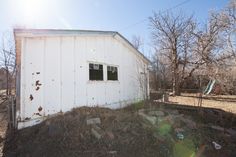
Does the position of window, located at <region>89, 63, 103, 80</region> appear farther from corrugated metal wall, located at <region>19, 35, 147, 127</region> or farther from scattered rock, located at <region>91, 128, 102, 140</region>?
scattered rock, located at <region>91, 128, 102, 140</region>

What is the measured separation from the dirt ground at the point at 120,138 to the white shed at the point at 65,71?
3.05 ft

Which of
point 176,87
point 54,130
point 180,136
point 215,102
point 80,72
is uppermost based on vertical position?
point 80,72

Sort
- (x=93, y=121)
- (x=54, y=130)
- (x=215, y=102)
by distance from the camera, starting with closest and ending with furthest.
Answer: (x=54, y=130) < (x=93, y=121) < (x=215, y=102)

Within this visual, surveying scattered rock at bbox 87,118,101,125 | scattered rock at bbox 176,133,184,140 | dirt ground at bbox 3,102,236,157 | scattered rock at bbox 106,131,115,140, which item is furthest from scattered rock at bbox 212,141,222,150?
scattered rock at bbox 87,118,101,125

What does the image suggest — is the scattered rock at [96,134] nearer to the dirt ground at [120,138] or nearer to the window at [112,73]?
the dirt ground at [120,138]

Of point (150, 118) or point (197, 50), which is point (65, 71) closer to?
point (150, 118)

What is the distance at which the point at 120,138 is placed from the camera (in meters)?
5.20

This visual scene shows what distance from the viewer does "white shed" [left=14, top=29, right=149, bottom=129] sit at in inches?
245

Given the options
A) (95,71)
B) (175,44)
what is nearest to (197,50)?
(175,44)

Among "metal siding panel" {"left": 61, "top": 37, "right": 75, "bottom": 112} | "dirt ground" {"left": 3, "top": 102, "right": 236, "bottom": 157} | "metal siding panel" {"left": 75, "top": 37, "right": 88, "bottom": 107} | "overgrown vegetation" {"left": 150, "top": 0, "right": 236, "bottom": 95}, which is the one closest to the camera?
"dirt ground" {"left": 3, "top": 102, "right": 236, "bottom": 157}

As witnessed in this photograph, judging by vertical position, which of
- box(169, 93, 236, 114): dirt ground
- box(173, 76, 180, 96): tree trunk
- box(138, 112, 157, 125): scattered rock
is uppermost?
box(173, 76, 180, 96): tree trunk

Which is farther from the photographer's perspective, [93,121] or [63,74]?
[63,74]

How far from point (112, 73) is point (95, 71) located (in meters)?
1.53

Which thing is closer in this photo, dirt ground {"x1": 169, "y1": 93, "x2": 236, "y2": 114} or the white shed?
the white shed
